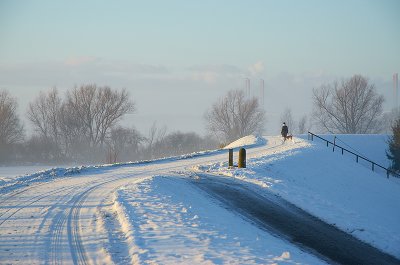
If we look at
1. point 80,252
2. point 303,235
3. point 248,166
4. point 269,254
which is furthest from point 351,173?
point 80,252

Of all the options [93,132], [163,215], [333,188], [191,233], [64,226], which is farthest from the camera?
[93,132]

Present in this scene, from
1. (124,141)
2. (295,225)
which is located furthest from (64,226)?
(124,141)

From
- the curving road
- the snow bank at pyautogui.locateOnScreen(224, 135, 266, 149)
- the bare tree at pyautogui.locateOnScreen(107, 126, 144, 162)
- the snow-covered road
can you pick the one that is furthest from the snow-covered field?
the bare tree at pyautogui.locateOnScreen(107, 126, 144, 162)

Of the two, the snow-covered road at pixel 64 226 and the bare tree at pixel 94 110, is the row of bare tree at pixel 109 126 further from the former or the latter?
the snow-covered road at pixel 64 226

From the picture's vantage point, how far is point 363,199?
2683cm

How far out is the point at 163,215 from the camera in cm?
1337

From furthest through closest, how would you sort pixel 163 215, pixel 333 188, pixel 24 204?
pixel 333 188 → pixel 24 204 → pixel 163 215

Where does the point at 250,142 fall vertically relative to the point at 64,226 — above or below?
above

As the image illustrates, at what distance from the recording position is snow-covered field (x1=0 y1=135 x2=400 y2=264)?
398 inches

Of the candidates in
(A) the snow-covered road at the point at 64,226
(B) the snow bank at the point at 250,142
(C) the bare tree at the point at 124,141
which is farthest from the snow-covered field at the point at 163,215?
(C) the bare tree at the point at 124,141

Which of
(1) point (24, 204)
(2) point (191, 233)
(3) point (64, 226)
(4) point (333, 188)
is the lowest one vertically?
(4) point (333, 188)

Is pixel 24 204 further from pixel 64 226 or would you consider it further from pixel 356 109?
pixel 356 109

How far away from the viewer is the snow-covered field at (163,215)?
10.1m

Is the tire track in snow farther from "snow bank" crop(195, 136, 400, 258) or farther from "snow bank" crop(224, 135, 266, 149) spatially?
"snow bank" crop(224, 135, 266, 149)
